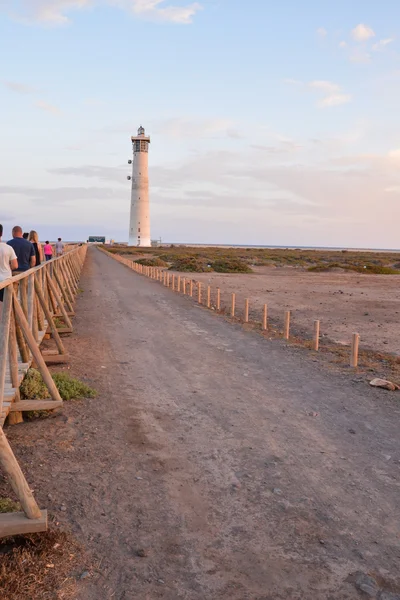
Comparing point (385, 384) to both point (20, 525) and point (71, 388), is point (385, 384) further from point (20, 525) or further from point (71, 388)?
point (20, 525)

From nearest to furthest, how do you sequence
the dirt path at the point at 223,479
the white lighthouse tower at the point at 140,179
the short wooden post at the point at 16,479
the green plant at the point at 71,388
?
the dirt path at the point at 223,479 → the short wooden post at the point at 16,479 → the green plant at the point at 71,388 → the white lighthouse tower at the point at 140,179

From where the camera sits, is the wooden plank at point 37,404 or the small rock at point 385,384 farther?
the small rock at point 385,384

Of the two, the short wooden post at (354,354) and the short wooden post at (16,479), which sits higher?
the short wooden post at (16,479)

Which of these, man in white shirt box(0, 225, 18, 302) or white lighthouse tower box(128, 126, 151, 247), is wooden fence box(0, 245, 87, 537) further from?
white lighthouse tower box(128, 126, 151, 247)

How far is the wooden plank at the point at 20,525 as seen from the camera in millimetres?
3992

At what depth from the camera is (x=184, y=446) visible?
20.9ft

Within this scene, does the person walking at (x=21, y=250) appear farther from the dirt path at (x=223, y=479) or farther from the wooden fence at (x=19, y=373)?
the dirt path at (x=223, y=479)

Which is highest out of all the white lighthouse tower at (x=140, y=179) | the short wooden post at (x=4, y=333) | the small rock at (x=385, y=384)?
the white lighthouse tower at (x=140, y=179)

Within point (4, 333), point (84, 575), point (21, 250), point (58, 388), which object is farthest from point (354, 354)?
point (84, 575)

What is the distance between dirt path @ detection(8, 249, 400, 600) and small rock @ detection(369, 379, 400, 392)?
245 mm

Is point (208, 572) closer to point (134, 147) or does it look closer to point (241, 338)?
point (241, 338)

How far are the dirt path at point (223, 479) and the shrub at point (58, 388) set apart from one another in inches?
14.0

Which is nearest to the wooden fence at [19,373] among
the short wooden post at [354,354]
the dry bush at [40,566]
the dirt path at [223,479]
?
the dry bush at [40,566]

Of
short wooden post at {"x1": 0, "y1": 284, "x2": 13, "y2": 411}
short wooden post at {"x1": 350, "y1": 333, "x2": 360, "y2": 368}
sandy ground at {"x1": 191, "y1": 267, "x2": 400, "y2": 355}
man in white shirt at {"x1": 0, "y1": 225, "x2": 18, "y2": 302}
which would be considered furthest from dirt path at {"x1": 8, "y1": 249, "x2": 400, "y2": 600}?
sandy ground at {"x1": 191, "y1": 267, "x2": 400, "y2": 355}
